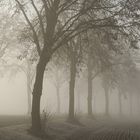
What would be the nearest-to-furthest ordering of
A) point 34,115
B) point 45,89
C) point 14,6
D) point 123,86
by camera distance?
point 34,115 → point 14,6 → point 123,86 → point 45,89

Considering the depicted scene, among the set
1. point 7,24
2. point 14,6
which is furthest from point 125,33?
point 7,24

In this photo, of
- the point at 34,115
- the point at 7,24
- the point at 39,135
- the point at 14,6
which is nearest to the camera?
the point at 39,135

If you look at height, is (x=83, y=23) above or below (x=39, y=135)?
above

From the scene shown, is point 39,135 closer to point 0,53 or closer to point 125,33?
point 125,33

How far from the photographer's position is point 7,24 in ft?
163

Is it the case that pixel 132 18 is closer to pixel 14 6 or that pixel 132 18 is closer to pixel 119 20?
pixel 119 20

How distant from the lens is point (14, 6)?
2570 centimetres

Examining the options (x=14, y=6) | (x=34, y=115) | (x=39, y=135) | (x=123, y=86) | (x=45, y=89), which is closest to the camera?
(x=39, y=135)

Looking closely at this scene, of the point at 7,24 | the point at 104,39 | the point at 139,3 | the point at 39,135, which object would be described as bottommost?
the point at 39,135

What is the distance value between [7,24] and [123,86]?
127ft

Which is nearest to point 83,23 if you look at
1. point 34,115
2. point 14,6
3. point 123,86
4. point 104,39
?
point 104,39

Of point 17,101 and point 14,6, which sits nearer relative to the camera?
point 14,6

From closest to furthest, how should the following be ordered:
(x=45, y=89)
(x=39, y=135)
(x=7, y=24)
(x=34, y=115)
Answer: (x=39, y=135)
(x=34, y=115)
(x=7, y=24)
(x=45, y=89)

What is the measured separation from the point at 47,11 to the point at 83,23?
276cm
